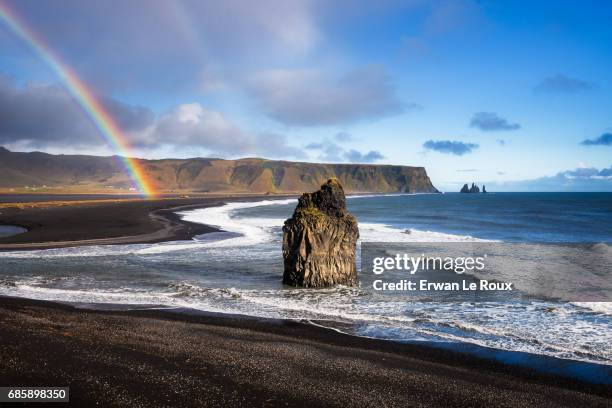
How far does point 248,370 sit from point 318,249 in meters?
10.5

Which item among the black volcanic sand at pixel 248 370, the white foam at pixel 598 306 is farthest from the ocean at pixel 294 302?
the black volcanic sand at pixel 248 370

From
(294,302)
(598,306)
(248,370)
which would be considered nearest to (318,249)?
(294,302)

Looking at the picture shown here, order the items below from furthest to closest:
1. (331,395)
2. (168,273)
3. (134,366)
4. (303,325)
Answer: (168,273) → (303,325) → (134,366) → (331,395)

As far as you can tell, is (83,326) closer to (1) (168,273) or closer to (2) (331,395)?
(2) (331,395)

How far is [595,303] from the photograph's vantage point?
57.6 ft

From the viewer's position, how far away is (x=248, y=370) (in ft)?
31.8

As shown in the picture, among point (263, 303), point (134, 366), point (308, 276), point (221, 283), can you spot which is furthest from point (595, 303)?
point (134, 366)

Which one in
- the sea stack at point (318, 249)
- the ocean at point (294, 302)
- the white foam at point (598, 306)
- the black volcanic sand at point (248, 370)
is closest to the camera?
the black volcanic sand at point (248, 370)

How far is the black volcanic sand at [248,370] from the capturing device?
8477mm

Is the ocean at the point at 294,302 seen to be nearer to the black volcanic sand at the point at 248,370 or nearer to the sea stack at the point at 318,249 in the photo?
the sea stack at the point at 318,249

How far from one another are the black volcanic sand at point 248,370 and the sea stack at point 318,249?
21.9 feet

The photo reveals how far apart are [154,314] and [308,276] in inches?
280

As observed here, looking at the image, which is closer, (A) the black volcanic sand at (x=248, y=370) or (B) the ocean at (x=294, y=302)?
(A) the black volcanic sand at (x=248, y=370)

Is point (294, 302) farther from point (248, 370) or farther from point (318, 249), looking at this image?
point (248, 370)
